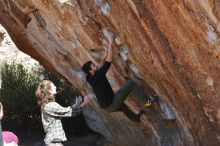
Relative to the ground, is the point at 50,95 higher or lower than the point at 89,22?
lower

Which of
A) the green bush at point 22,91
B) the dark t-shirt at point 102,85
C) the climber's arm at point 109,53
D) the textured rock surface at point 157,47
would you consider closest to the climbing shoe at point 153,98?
the textured rock surface at point 157,47

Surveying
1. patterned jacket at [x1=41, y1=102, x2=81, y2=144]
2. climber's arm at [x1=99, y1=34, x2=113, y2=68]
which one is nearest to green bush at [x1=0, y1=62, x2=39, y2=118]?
patterned jacket at [x1=41, y1=102, x2=81, y2=144]

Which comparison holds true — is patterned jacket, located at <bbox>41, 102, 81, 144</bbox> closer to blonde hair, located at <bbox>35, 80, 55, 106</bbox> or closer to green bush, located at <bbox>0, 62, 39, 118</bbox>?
blonde hair, located at <bbox>35, 80, 55, 106</bbox>

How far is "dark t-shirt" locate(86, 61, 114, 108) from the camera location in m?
6.99

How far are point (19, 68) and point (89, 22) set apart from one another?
26.1 ft

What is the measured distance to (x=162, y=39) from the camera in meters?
6.49

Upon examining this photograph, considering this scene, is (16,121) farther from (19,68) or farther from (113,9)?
(113,9)

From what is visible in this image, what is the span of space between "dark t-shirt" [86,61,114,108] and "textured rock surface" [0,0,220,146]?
21.6 inches

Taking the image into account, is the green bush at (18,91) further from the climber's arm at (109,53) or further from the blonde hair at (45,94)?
the climber's arm at (109,53)

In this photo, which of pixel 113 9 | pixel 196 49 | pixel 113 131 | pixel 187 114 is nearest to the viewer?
pixel 196 49

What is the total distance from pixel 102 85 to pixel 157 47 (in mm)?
957

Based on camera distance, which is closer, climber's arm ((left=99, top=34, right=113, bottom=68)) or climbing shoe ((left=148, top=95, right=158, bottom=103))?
climber's arm ((left=99, top=34, right=113, bottom=68))

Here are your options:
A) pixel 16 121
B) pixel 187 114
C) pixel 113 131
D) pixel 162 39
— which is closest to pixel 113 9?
pixel 162 39

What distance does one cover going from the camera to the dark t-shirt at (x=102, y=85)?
6.99 meters
